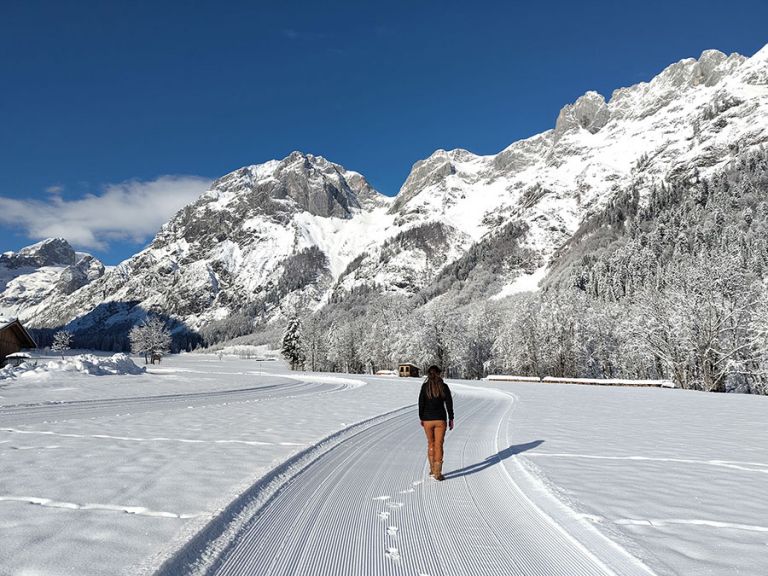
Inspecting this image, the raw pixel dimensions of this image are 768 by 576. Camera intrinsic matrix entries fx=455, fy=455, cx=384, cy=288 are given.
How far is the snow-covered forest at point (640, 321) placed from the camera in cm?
4062

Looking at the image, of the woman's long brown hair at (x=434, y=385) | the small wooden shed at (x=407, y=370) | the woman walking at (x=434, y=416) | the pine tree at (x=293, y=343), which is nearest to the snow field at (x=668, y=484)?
the woman walking at (x=434, y=416)

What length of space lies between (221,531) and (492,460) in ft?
20.5

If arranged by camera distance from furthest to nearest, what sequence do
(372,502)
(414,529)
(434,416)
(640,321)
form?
1. (640,321)
2. (434,416)
3. (372,502)
4. (414,529)

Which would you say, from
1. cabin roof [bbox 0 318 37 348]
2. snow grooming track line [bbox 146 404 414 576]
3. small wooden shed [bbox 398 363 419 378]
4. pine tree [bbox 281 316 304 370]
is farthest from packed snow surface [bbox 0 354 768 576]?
pine tree [bbox 281 316 304 370]

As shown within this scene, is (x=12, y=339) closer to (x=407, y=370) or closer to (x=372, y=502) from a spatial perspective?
(x=407, y=370)

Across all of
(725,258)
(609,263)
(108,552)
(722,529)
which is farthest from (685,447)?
(609,263)

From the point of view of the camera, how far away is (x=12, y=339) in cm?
4459

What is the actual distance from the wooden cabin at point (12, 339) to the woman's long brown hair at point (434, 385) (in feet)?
162

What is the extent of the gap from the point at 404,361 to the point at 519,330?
66.9ft

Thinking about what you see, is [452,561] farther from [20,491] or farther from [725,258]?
[725,258]

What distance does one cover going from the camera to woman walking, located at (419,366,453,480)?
8.23m

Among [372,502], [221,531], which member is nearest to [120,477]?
[221,531]

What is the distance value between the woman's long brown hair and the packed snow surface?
4.93 ft

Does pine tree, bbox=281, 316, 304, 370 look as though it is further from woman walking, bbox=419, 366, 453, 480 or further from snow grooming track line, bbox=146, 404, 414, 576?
woman walking, bbox=419, 366, 453, 480
